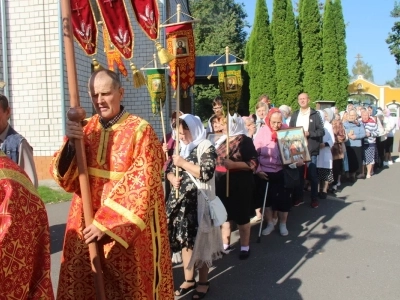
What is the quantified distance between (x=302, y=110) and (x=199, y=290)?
487 cm

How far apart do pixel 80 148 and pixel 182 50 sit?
2.00 m

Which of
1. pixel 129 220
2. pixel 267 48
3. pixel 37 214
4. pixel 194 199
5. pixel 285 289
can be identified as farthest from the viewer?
pixel 267 48

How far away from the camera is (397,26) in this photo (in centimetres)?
3039

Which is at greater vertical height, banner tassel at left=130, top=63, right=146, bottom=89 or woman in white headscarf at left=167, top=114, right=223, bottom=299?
banner tassel at left=130, top=63, right=146, bottom=89

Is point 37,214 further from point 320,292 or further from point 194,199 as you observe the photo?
point 320,292

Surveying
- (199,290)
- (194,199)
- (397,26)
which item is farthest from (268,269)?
(397,26)

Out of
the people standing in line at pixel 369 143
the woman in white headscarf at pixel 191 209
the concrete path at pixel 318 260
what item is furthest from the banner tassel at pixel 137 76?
the people standing in line at pixel 369 143

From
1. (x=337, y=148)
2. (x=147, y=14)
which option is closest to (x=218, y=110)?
(x=147, y=14)

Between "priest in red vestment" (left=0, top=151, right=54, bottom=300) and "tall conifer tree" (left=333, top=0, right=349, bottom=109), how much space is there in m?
21.3

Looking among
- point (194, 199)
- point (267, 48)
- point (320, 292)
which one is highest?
point (267, 48)

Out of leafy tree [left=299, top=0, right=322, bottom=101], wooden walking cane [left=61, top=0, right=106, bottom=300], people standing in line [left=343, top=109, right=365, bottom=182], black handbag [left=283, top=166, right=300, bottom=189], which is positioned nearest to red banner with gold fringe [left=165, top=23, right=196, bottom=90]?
wooden walking cane [left=61, top=0, right=106, bottom=300]

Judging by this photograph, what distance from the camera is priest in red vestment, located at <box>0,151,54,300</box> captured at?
6.23ft

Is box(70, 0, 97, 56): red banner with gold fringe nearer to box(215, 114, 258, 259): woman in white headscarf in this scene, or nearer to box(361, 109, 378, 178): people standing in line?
box(215, 114, 258, 259): woman in white headscarf

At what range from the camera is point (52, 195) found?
9.30 meters
